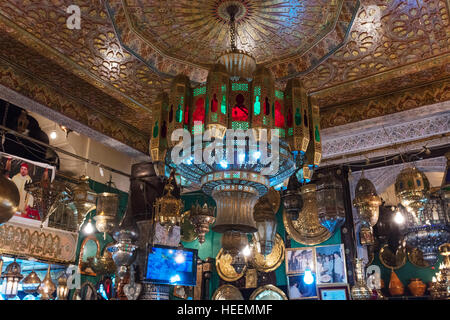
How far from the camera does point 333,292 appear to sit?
598cm

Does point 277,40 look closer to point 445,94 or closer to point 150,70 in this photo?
point 150,70

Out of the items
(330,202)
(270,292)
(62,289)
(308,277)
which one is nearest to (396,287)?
(308,277)

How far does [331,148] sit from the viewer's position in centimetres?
586

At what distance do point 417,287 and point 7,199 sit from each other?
231 inches

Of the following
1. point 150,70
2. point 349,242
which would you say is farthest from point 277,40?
point 349,242

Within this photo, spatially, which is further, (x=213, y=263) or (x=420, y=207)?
(x=213, y=263)

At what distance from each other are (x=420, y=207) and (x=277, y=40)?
2664 millimetres

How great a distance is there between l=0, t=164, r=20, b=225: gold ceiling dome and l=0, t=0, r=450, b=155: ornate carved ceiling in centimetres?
147

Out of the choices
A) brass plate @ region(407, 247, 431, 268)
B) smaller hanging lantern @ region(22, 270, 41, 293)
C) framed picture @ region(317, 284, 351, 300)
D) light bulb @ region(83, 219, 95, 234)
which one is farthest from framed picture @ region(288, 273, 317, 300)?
smaller hanging lantern @ region(22, 270, 41, 293)

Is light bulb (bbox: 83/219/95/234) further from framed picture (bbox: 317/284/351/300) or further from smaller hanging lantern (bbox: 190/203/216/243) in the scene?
framed picture (bbox: 317/284/351/300)

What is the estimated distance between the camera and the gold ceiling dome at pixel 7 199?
342cm

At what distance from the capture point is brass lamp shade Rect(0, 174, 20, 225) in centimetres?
342

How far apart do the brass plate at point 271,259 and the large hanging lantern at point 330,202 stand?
3.27ft

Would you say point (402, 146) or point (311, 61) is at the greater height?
point (311, 61)
